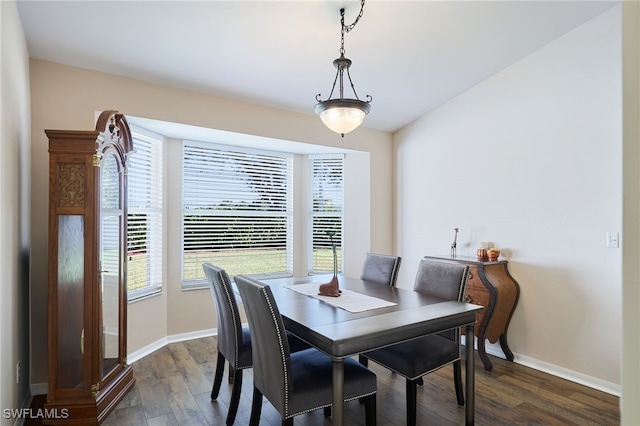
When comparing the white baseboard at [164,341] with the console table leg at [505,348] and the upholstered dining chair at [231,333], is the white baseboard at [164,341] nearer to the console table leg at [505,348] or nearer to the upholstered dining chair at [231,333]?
the upholstered dining chair at [231,333]

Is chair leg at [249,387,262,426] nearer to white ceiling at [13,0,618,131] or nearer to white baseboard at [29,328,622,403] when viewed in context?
white baseboard at [29,328,622,403]

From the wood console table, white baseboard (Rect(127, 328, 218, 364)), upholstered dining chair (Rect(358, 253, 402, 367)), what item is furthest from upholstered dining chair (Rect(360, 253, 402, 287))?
white baseboard (Rect(127, 328, 218, 364))

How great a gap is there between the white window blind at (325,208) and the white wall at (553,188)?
1312mm

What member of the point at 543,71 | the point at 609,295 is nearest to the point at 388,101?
the point at 543,71

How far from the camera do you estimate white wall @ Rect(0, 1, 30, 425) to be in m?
1.94

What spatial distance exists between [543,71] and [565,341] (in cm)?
236

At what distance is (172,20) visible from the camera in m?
2.46

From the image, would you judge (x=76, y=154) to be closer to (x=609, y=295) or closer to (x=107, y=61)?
(x=107, y=61)

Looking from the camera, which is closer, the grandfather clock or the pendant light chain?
Result: the grandfather clock

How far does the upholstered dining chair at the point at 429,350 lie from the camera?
2.21 metres

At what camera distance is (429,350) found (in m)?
2.31

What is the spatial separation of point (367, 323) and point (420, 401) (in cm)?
117

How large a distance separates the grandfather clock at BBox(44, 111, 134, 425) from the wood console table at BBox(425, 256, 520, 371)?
9.63 ft

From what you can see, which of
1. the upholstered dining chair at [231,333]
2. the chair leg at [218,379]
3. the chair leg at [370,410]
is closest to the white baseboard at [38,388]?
the chair leg at [218,379]
